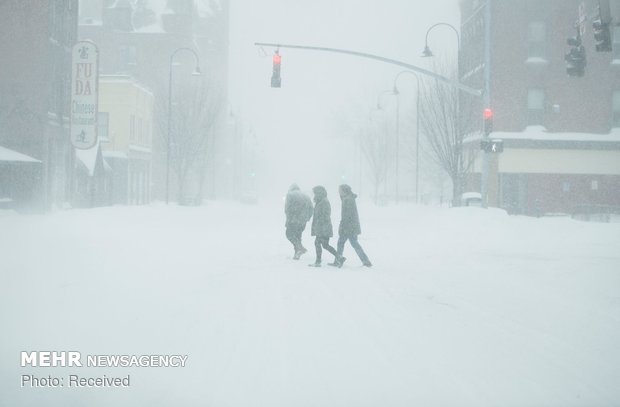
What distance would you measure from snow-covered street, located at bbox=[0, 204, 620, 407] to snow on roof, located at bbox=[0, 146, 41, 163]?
39.9 feet

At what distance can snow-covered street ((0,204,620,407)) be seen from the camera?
5.76m

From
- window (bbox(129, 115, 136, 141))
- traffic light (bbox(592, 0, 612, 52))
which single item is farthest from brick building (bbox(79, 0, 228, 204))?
traffic light (bbox(592, 0, 612, 52))

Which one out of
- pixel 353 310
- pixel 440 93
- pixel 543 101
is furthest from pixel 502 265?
pixel 543 101

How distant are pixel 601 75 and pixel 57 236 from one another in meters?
33.7

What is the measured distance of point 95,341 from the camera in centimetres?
718

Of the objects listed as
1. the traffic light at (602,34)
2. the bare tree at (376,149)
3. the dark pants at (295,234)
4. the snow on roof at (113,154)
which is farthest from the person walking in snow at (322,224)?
the bare tree at (376,149)

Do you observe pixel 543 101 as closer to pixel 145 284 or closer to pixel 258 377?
pixel 145 284

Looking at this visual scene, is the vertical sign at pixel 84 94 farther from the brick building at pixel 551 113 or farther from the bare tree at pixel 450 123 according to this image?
the brick building at pixel 551 113

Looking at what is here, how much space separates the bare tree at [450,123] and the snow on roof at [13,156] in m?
18.6

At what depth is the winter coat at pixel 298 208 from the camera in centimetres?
1577

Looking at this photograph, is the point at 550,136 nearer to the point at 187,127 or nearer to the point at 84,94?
the point at 187,127

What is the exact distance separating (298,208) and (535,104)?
94.9 feet

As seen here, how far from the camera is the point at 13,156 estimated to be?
29469 millimetres

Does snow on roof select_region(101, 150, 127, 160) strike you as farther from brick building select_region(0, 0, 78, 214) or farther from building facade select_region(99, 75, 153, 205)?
brick building select_region(0, 0, 78, 214)
